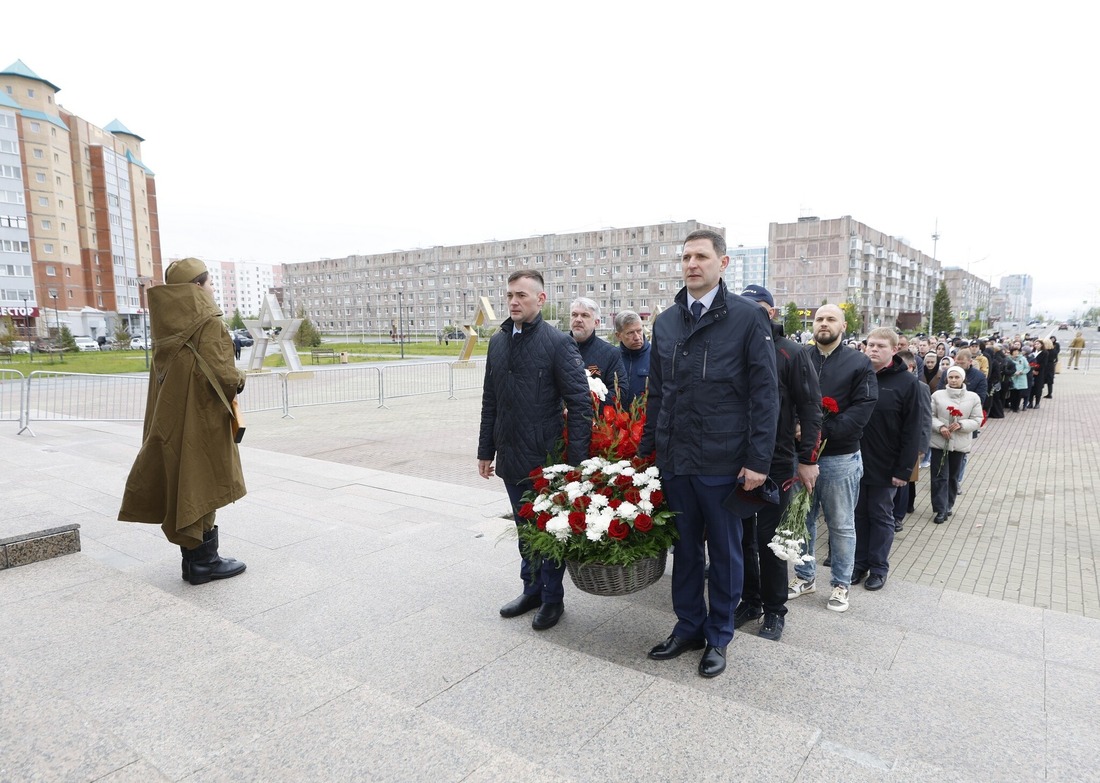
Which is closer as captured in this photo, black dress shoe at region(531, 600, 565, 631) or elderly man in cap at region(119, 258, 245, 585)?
black dress shoe at region(531, 600, 565, 631)

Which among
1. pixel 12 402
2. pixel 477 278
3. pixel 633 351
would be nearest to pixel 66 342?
pixel 12 402

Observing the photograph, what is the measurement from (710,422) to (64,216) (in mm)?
79799

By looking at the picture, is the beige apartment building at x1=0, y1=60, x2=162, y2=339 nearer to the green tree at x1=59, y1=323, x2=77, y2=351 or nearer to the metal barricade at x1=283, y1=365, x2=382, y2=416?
the green tree at x1=59, y1=323, x2=77, y2=351

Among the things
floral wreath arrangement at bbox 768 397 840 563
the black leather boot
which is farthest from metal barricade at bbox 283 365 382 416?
floral wreath arrangement at bbox 768 397 840 563

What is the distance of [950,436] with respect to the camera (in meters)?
7.20

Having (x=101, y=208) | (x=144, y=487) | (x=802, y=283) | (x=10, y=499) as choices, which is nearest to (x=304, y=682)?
(x=144, y=487)

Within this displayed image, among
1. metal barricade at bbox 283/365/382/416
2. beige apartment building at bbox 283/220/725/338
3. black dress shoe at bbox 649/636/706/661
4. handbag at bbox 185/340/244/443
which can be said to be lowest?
metal barricade at bbox 283/365/382/416

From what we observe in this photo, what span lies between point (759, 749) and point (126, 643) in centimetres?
296

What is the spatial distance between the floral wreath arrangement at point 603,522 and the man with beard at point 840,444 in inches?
61.5

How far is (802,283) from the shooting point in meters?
90.8

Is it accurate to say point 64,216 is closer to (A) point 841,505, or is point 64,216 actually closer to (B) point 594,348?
(B) point 594,348

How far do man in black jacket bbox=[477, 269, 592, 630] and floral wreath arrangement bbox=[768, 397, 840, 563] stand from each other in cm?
114

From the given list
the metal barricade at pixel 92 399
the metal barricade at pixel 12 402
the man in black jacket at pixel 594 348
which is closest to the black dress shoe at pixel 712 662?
the man in black jacket at pixel 594 348

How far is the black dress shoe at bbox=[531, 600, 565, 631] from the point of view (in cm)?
349
